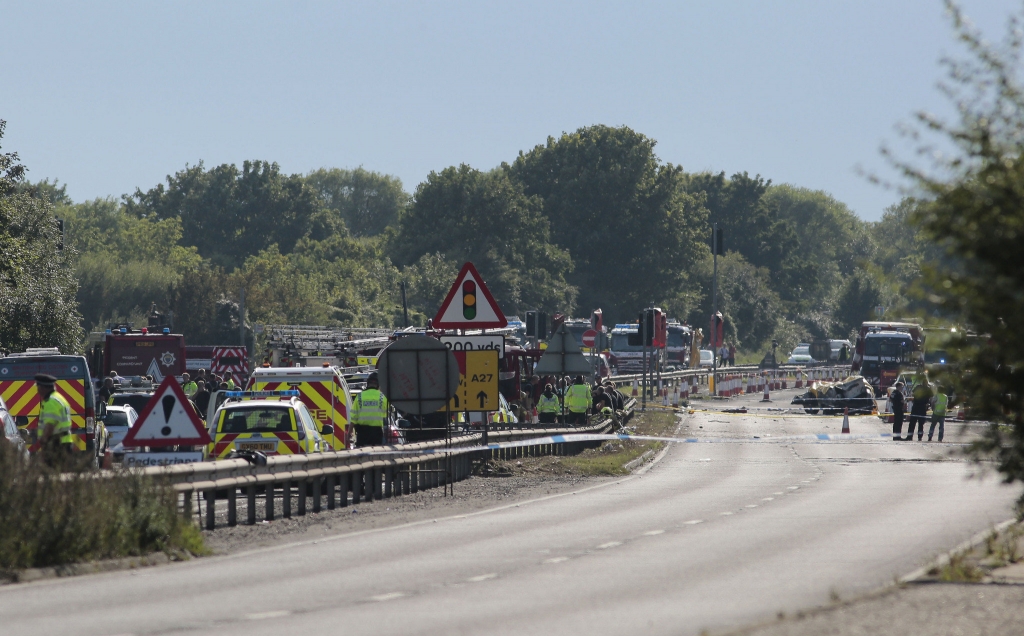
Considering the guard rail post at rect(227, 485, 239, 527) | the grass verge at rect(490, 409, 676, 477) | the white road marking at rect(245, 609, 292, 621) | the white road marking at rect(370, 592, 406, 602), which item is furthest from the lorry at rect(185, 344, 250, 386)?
the white road marking at rect(245, 609, 292, 621)

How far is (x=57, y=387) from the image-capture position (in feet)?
81.3

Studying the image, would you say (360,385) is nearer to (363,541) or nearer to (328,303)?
(363,541)

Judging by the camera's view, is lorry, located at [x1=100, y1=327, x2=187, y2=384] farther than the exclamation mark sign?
Yes

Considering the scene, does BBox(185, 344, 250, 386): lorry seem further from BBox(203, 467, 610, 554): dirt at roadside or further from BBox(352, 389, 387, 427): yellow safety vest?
BBox(203, 467, 610, 554): dirt at roadside

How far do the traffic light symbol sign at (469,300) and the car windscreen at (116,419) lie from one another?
369 inches

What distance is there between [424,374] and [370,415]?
15.1ft

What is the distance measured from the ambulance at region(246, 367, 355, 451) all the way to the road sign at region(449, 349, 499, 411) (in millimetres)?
2672

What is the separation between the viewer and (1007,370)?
392 inches

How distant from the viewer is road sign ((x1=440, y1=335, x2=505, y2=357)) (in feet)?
74.7

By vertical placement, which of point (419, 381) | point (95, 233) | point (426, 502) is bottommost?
point (426, 502)

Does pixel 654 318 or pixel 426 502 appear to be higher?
pixel 654 318

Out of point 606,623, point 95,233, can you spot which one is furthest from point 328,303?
point 606,623

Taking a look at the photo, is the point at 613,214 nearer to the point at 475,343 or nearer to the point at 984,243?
the point at 475,343

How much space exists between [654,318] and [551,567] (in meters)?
32.6
